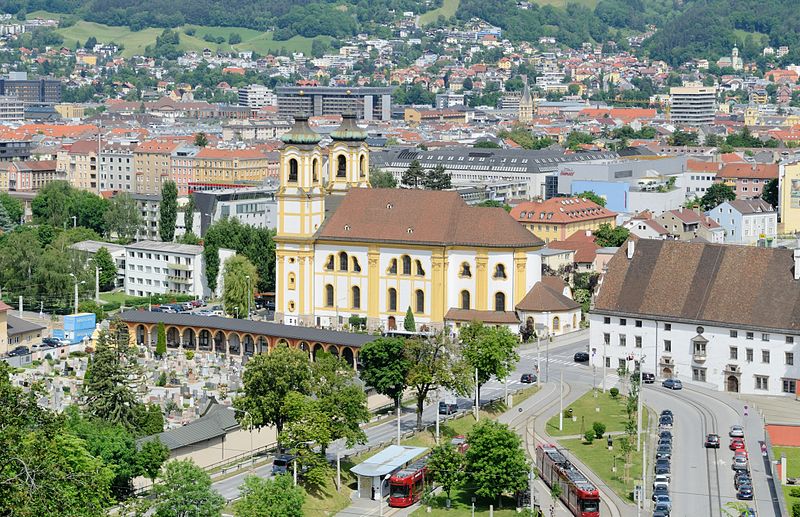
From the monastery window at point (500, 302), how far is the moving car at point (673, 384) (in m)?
13.1

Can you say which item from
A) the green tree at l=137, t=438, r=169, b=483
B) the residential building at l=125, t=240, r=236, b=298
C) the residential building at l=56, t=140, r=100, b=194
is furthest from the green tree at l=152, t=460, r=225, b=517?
the residential building at l=56, t=140, r=100, b=194

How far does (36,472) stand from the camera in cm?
3209

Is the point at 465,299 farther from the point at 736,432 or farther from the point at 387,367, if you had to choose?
the point at 736,432

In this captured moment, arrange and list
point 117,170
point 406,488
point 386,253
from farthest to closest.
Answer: point 117,170 → point 386,253 → point 406,488

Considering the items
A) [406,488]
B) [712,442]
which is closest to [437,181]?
[712,442]

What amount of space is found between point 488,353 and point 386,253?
17.9 metres

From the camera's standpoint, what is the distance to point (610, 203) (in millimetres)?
117125

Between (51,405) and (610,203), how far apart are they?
62700 mm

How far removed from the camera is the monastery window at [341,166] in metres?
84.0

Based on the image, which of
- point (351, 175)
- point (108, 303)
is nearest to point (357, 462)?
point (351, 175)

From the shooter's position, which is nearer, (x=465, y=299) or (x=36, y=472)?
(x=36, y=472)

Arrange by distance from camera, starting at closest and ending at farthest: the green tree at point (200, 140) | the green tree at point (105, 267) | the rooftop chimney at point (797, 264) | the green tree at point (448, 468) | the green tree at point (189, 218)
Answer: the green tree at point (448, 468) → the rooftop chimney at point (797, 264) → the green tree at point (105, 267) → the green tree at point (189, 218) → the green tree at point (200, 140)

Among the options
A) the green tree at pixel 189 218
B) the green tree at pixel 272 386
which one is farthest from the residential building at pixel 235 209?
the green tree at pixel 272 386

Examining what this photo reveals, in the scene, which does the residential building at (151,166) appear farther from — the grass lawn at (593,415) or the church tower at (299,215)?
the grass lawn at (593,415)
